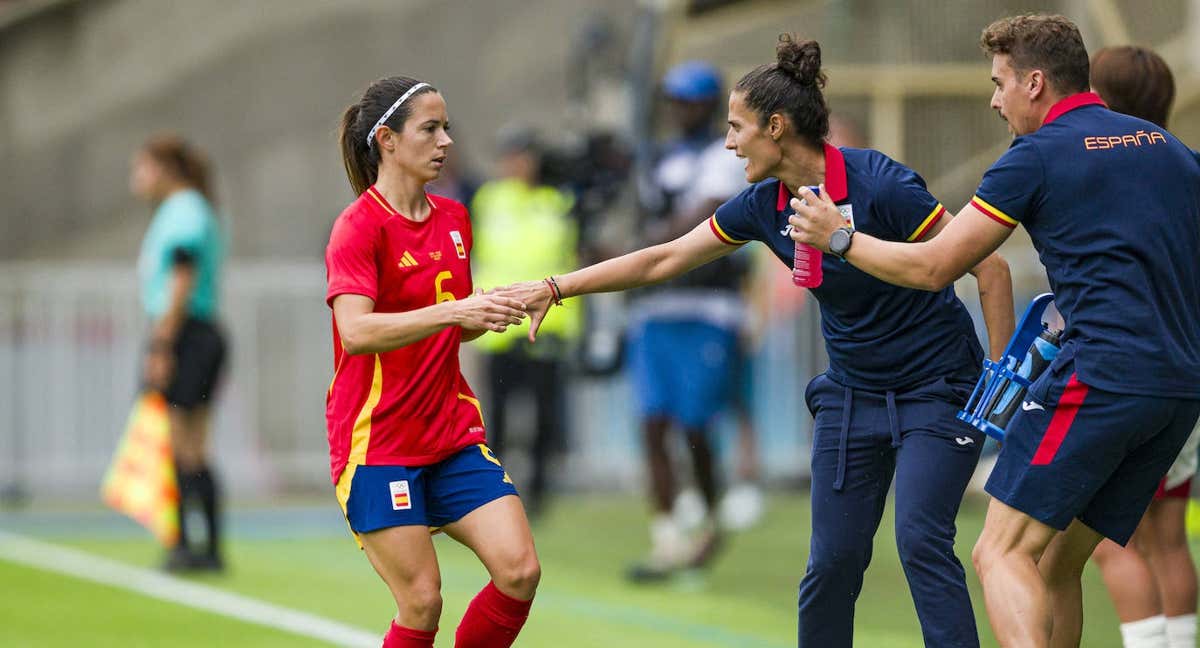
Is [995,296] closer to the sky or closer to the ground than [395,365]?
closer to the sky

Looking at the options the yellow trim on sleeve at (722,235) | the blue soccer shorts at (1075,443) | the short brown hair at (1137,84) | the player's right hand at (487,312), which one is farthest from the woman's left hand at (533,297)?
the short brown hair at (1137,84)

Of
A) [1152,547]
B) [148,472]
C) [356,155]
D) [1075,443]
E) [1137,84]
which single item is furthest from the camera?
[148,472]

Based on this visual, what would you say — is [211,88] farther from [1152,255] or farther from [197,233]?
[1152,255]

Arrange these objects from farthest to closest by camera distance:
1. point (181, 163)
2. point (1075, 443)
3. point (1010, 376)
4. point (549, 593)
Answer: point (181, 163)
point (549, 593)
point (1010, 376)
point (1075, 443)

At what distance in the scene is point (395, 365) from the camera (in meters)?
5.73

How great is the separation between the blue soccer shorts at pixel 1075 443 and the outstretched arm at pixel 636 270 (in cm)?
115

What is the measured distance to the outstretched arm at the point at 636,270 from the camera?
594 centimetres

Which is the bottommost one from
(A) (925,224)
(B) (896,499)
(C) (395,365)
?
(B) (896,499)

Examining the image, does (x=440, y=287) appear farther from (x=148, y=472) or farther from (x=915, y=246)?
(x=148, y=472)

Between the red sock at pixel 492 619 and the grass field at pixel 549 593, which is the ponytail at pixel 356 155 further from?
the grass field at pixel 549 593

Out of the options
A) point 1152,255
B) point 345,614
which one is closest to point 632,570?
point 345,614

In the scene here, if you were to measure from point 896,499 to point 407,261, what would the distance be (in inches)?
63.6

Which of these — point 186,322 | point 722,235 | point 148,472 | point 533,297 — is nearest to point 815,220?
point 722,235

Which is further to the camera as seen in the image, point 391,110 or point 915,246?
point 391,110
